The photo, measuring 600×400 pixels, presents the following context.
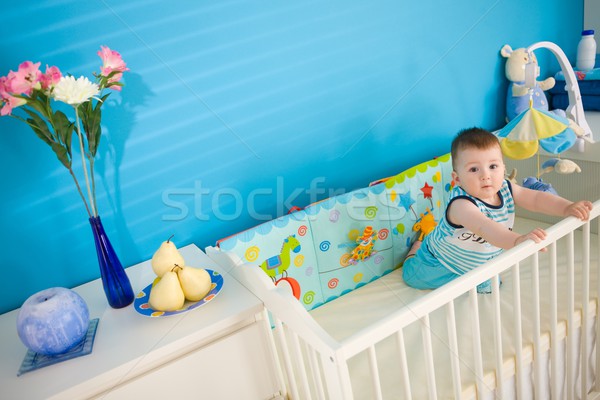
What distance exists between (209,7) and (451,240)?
3.26 feet

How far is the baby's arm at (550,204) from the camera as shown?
1120mm

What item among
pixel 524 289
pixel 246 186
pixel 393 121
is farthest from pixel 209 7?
pixel 524 289

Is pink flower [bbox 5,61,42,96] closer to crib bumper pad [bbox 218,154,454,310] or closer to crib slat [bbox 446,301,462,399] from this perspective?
crib bumper pad [bbox 218,154,454,310]

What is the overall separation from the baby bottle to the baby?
102 centimetres

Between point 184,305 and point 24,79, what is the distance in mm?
574

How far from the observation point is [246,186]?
150cm

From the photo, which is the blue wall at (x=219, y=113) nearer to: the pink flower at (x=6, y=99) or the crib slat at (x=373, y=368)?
the pink flower at (x=6, y=99)

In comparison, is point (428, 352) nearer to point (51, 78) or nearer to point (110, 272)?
Result: point (110, 272)

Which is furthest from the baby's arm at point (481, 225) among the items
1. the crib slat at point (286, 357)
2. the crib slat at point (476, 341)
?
the crib slat at point (286, 357)

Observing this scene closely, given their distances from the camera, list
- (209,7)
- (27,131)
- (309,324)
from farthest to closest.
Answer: (209,7), (27,131), (309,324)

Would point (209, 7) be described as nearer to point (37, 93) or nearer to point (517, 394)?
point (37, 93)

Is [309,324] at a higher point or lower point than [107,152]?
lower

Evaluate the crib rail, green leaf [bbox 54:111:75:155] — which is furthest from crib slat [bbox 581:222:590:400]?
green leaf [bbox 54:111:75:155]

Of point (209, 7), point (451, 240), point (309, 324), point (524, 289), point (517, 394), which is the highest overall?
point (209, 7)
